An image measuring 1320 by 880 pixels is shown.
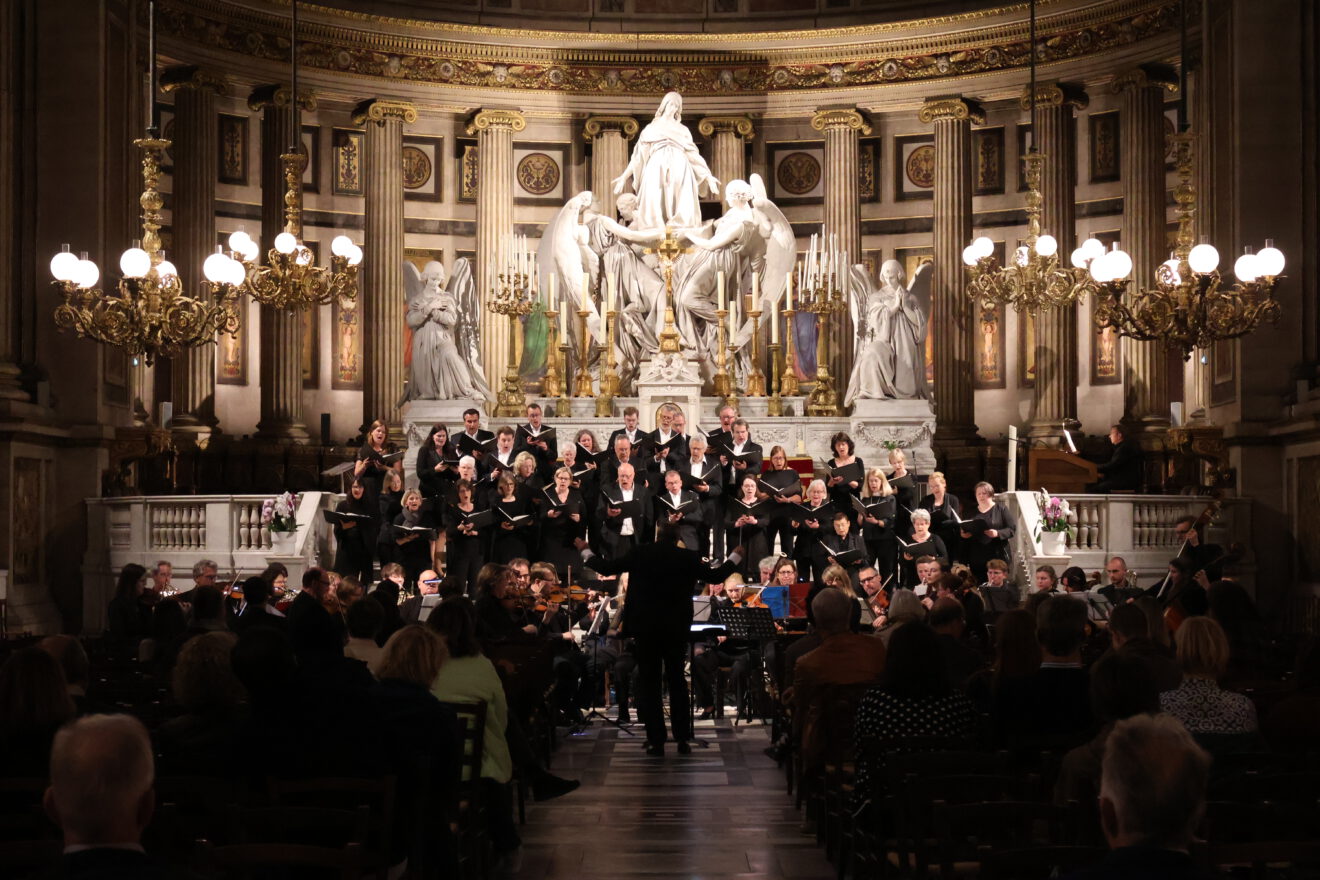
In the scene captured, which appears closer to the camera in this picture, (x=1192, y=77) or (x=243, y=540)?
(x=243, y=540)

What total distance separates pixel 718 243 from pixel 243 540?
7867 millimetres

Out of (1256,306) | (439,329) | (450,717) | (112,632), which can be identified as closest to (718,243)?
(439,329)

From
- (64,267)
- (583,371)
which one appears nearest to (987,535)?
(583,371)

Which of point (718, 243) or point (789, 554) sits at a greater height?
point (718, 243)

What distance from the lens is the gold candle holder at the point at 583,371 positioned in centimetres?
2336

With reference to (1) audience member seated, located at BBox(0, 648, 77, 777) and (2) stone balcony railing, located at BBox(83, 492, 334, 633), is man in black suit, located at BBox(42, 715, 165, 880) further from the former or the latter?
(2) stone balcony railing, located at BBox(83, 492, 334, 633)

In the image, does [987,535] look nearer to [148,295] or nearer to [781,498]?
[781,498]

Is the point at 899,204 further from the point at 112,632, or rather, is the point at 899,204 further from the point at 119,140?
the point at 112,632

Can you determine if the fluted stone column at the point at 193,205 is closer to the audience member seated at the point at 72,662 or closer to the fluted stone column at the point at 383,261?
the fluted stone column at the point at 383,261

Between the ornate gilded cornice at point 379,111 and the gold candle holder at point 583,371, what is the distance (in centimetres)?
564

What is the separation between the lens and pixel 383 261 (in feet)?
88.9

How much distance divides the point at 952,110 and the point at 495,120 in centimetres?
715

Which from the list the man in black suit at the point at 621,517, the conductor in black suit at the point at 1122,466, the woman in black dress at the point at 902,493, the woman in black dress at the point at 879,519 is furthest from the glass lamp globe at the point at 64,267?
the conductor in black suit at the point at 1122,466

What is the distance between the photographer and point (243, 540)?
18.1 m
